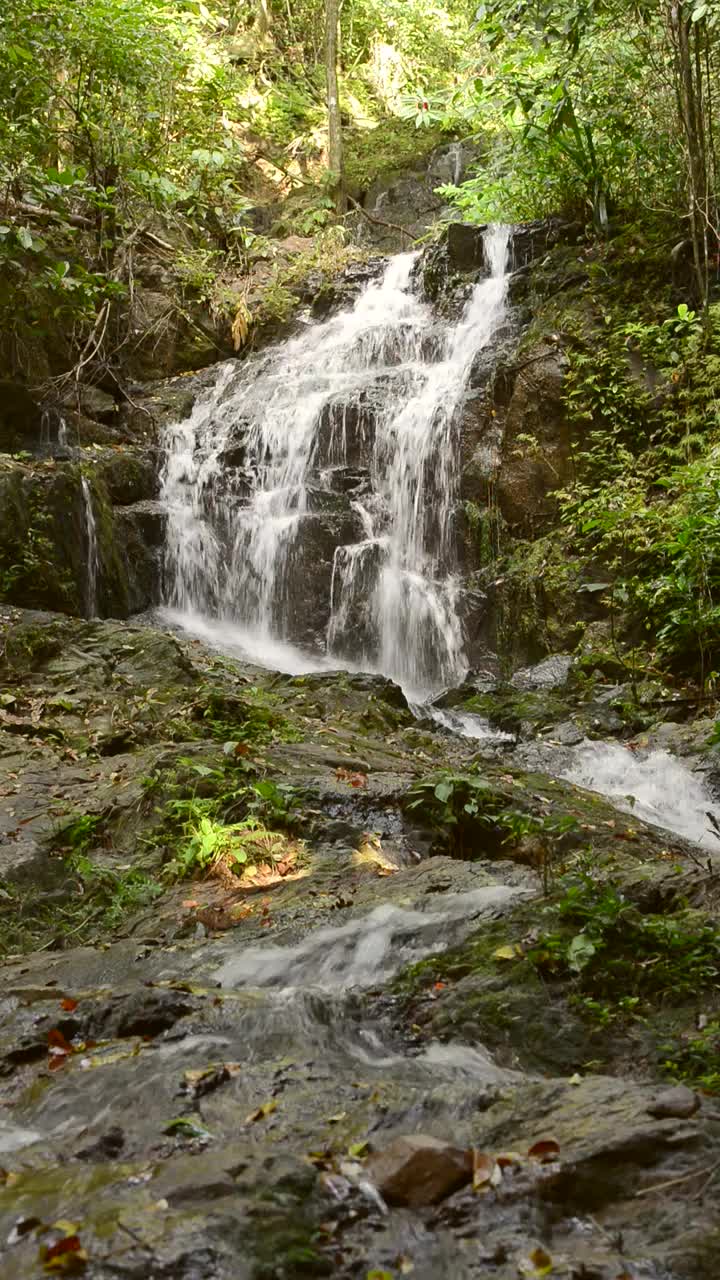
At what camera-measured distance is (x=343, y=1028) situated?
9.48ft

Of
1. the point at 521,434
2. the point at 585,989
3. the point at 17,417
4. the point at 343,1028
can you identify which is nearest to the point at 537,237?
the point at 521,434

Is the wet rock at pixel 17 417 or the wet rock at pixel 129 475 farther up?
the wet rock at pixel 17 417

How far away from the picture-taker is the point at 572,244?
12.6m

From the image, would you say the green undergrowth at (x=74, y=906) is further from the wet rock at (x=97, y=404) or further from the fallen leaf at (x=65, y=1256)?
the wet rock at (x=97, y=404)

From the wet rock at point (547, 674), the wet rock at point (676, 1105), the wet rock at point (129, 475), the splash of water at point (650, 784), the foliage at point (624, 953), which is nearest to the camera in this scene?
the wet rock at point (676, 1105)

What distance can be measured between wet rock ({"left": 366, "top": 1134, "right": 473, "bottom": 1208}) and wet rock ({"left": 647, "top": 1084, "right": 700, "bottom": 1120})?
449 mm

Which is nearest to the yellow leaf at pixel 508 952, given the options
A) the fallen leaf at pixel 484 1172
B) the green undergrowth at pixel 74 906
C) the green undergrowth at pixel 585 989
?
the green undergrowth at pixel 585 989

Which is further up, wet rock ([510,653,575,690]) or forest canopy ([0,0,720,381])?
forest canopy ([0,0,720,381])

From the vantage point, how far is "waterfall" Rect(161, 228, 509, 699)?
1120cm

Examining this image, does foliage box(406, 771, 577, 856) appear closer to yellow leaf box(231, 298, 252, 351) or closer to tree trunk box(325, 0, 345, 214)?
yellow leaf box(231, 298, 252, 351)

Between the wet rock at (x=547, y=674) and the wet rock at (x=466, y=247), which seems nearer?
the wet rock at (x=547, y=674)

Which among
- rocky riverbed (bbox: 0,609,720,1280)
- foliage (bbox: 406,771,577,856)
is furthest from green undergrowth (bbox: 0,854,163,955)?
foliage (bbox: 406,771,577,856)

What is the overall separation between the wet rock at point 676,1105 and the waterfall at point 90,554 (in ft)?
31.2

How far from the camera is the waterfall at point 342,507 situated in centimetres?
1120
